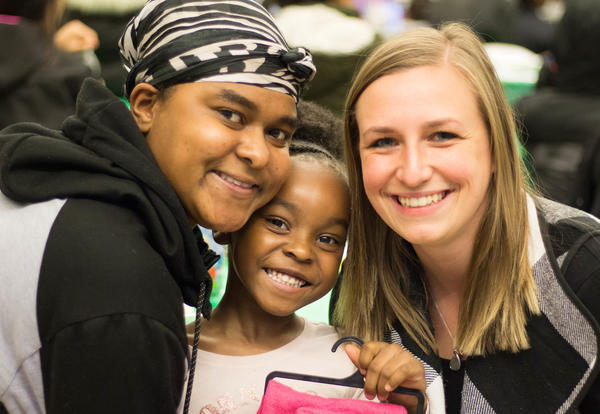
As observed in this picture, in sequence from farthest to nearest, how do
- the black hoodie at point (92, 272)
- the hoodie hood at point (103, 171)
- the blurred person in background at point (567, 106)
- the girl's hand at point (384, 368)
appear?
1. the blurred person in background at point (567, 106)
2. the girl's hand at point (384, 368)
3. the hoodie hood at point (103, 171)
4. the black hoodie at point (92, 272)

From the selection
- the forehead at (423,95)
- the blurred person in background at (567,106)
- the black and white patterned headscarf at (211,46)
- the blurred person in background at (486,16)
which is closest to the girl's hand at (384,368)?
the forehead at (423,95)

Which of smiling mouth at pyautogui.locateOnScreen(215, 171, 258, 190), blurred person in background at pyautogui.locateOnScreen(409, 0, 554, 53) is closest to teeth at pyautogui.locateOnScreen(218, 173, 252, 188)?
smiling mouth at pyautogui.locateOnScreen(215, 171, 258, 190)

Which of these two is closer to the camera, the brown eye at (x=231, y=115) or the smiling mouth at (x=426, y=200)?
the brown eye at (x=231, y=115)

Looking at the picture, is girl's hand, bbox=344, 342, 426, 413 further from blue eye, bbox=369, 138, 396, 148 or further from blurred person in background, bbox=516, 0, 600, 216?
blurred person in background, bbox=516, 0, 600, 216

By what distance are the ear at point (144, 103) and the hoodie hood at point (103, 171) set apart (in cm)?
16

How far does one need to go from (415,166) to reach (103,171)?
2.56 ft

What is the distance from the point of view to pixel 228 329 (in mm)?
2238

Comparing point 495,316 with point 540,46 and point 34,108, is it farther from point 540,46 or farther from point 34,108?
point 540,46

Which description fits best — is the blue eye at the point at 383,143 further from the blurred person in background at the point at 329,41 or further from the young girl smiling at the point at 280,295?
the blurred person in background at the point at 329,41

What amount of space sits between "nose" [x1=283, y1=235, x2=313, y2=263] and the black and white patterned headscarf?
441 millimetres

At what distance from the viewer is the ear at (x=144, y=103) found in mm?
1907

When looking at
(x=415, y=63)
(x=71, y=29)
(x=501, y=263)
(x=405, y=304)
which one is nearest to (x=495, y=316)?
(x=501, y=263)

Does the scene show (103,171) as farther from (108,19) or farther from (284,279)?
(108,19)

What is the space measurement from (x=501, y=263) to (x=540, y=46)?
171 inches
